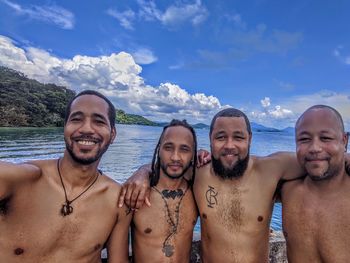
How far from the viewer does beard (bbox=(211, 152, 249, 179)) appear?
132 inches

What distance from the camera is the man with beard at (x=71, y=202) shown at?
2.48 m

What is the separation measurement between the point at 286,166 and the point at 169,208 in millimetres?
1574

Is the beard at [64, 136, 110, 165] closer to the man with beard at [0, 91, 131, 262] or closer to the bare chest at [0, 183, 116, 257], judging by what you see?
the man with beard at [0, 91, 131, 262]

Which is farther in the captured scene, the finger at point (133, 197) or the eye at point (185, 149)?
the eye at point (185, 149)

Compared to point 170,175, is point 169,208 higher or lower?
lower

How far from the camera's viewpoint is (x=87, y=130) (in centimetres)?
279

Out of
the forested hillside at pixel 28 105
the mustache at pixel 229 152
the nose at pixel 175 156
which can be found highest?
the forested hillside at pixel 28 105

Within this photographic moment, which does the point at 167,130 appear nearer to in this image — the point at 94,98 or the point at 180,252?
the point at 94,98

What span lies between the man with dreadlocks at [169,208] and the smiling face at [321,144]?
1.38m

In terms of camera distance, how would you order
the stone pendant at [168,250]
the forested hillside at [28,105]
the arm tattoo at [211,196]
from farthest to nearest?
the forested hillside at [28,105]
the arm tattoo at [211,196]
the stone pendant at [168,250]

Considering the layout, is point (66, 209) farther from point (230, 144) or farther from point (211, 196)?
point (230, 144)

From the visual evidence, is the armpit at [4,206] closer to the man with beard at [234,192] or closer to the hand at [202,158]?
the man with beard at [234,192]

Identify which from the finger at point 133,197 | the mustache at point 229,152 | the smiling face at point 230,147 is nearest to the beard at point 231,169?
the smiling face at point 230,147

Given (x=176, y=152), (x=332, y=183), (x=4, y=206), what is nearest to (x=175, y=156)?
(x=176, y=152)
